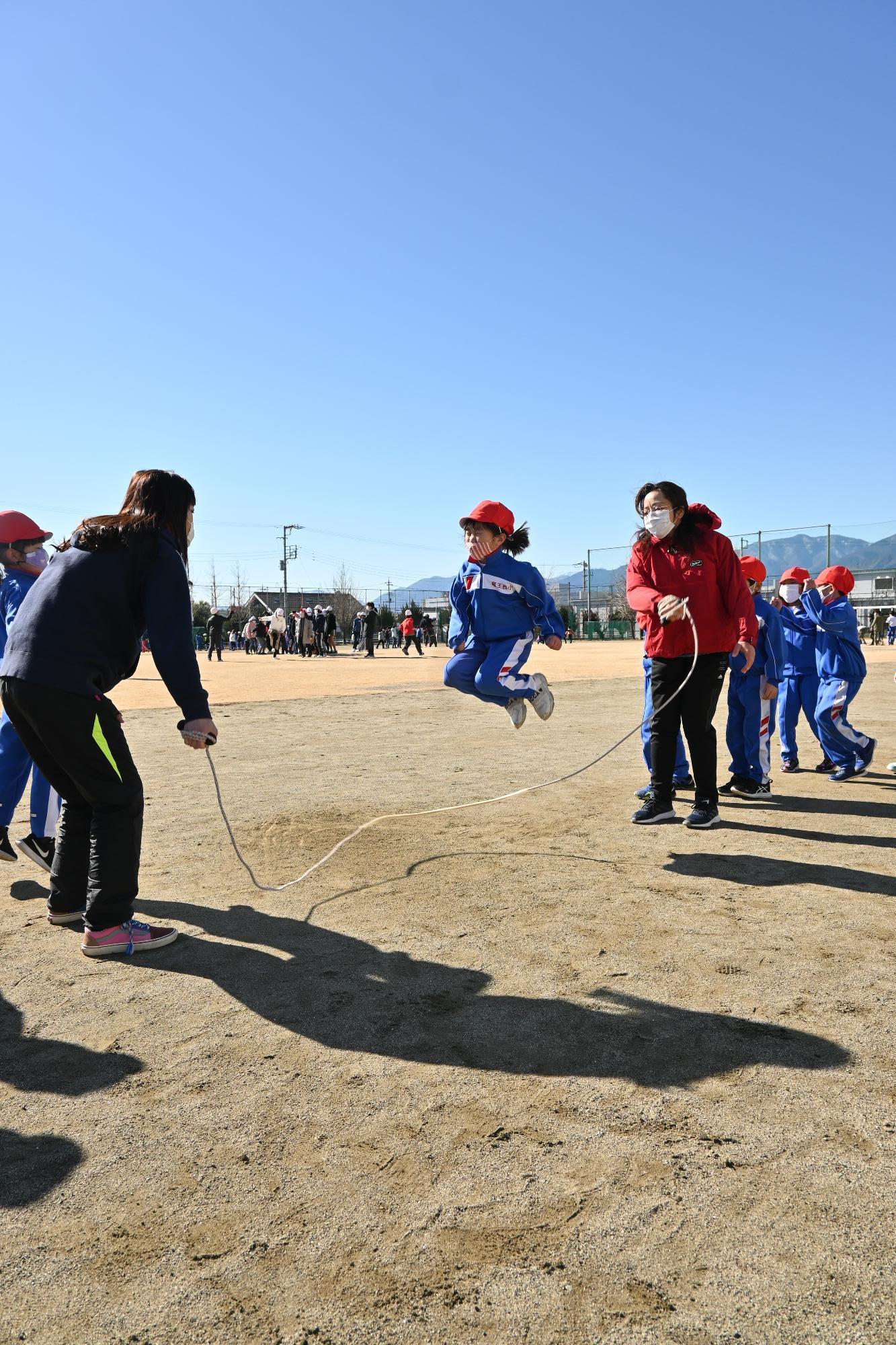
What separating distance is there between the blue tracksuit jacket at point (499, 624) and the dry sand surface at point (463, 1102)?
1.24 metres

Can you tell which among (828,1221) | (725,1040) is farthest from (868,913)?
(828,1221)

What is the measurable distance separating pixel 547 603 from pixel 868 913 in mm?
2930

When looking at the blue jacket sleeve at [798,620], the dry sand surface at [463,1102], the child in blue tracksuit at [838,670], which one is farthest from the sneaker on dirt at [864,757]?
the dry sand surface at [463,1102]

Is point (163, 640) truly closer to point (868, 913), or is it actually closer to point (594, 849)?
point (594, 849)

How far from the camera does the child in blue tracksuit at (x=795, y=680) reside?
8.44m

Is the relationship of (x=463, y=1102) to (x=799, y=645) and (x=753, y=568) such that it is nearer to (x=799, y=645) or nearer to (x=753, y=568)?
(x=753, y=568)

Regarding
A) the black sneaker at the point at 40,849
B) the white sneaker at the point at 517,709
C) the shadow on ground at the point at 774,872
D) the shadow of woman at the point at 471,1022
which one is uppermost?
the white sneaker at the point at 517,709

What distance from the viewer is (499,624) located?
6.19 m

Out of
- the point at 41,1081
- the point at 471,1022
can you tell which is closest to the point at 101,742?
the point at 41,1081

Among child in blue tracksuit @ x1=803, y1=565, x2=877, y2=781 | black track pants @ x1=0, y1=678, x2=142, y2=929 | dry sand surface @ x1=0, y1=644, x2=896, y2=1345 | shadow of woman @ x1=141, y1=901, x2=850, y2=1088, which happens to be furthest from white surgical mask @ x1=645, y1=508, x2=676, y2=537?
black track pants @ x1=0, y1=678, x2=142, y2=929

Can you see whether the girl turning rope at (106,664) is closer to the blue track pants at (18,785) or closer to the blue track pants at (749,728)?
the blue track pants at (18,785)

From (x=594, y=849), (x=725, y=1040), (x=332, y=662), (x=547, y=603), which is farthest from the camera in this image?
(x=332, y=662)

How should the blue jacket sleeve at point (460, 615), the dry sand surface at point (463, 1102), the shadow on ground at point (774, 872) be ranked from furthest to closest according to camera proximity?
the blue jacket sleeve at point (460, 615) < the shadow on ground at point (774, 872) < the dry sand surface at point (463, 1102)

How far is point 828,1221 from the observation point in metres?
1.97
